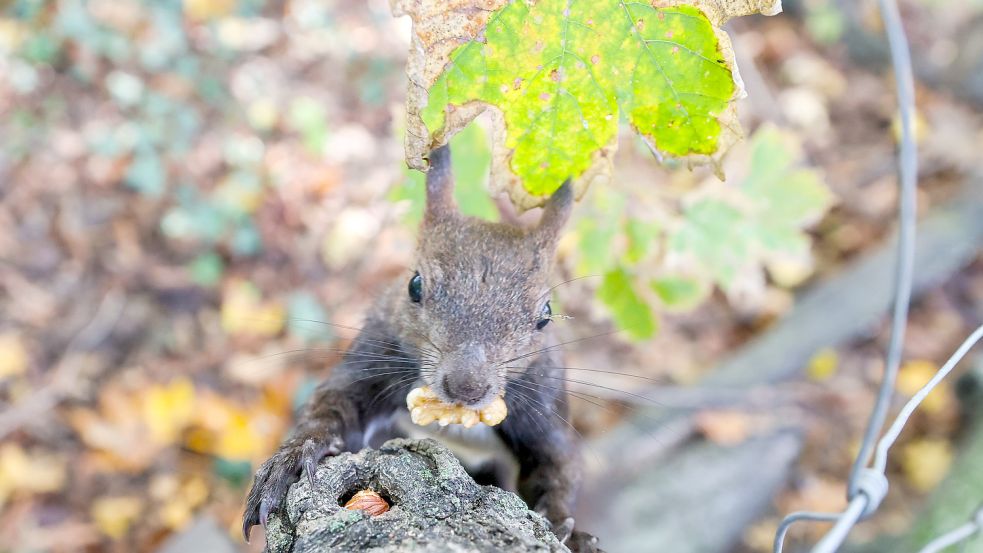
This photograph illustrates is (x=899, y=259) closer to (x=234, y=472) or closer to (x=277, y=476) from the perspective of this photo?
(x=277, y=476)

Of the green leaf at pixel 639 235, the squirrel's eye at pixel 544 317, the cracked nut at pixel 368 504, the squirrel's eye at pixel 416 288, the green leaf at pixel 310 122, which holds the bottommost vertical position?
the cracked nut at pixel 368 504

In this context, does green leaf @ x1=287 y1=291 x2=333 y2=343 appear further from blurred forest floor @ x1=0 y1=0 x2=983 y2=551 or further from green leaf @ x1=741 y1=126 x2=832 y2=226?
green leaf @ x1=741 y1=126 x2=832 y2=226

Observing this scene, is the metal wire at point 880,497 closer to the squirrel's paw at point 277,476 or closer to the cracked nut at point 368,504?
the cracked nut at point 368,504

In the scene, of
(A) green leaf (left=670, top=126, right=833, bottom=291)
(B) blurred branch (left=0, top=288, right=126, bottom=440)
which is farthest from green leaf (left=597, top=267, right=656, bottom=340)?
(B) blurred branch (left=0, top=288, right=126, bottom=440)

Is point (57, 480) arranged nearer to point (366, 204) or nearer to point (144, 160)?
point (144, 160)

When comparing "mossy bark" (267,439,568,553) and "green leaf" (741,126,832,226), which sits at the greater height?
"green leaf" (741,126,832,226)

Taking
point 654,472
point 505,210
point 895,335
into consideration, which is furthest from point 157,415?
point 895,335

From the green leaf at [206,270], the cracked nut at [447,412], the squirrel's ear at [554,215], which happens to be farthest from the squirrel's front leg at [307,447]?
the green leaf at [206,270]

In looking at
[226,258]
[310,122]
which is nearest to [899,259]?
[226,258]
